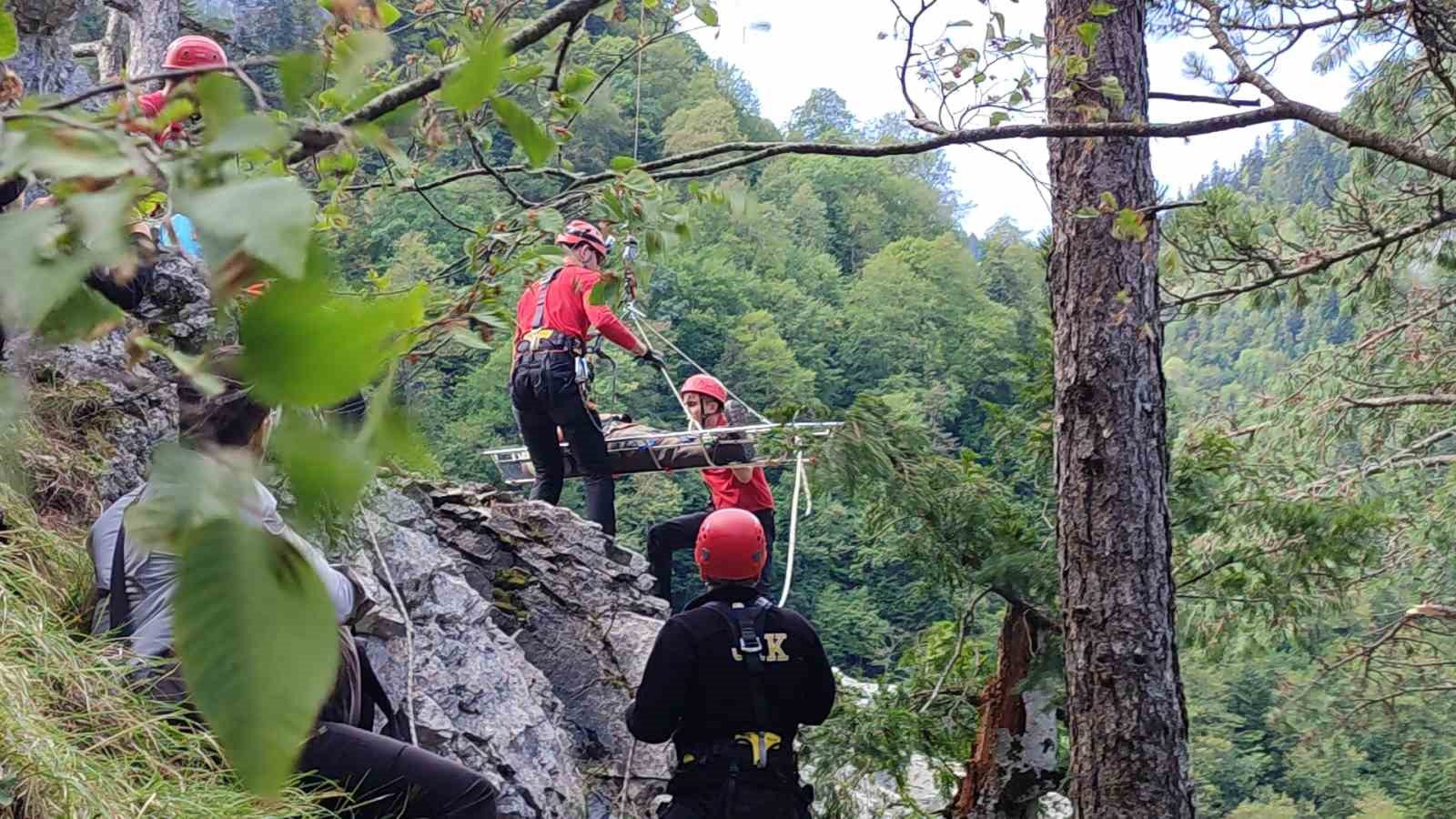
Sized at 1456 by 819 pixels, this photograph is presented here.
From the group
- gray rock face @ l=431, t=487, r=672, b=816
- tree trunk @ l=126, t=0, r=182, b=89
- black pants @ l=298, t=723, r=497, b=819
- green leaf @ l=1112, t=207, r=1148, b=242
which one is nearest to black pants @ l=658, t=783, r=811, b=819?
black pants @ l=298, t=723, r=497, b=819

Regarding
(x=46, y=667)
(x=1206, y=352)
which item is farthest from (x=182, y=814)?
(x=1206, y=352)

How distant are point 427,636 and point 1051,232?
255cm

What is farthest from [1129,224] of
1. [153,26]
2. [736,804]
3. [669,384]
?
[153,26]

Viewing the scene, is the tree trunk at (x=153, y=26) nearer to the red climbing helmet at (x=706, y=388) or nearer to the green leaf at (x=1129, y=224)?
the red climbing helmet at (x=706, y=388)

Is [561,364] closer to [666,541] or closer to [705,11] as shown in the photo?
[666,541]

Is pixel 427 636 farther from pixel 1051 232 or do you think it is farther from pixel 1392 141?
pixel 1392 141

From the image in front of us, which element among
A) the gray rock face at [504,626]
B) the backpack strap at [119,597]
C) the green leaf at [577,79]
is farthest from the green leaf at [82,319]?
the gray rock face at [504,626]

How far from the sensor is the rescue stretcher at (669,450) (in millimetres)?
5605

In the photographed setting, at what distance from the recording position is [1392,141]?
2514 millimetres

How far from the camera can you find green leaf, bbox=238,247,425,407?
14.1 inches

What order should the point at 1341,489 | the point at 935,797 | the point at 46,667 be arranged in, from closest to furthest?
the point at 46,667
the point at 935,797
the point at 1341,489

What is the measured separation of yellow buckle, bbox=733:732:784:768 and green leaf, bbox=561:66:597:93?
7.02ft

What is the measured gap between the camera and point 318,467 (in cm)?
38

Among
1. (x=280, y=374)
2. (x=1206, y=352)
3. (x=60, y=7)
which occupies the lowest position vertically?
(x=1206, y=352)
